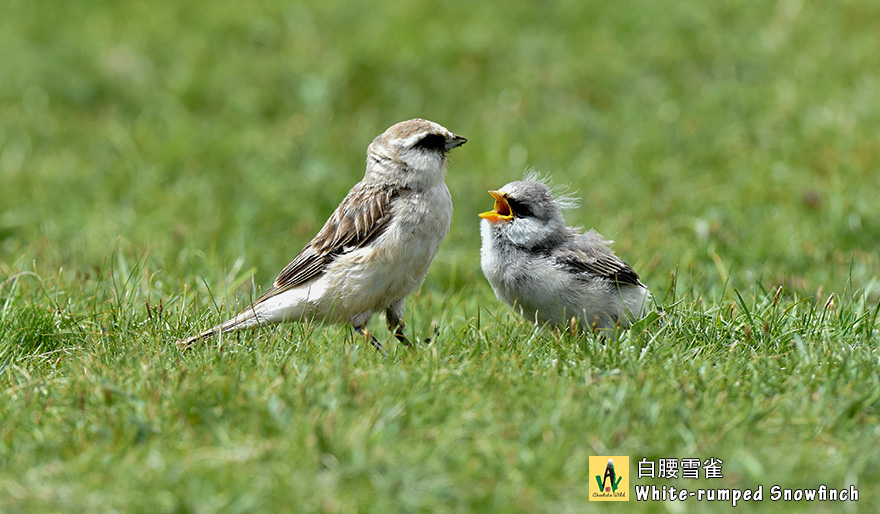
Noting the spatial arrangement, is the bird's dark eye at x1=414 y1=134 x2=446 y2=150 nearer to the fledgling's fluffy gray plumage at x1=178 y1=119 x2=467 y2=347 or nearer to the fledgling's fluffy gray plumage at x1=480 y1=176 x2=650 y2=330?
the fledgling's fluffy gray plumage at x1=178 y1=119 x2=467 y2=347

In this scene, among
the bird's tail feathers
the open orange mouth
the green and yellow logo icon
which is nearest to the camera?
the green and yellow logo icon

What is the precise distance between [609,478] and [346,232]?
284 centimetres

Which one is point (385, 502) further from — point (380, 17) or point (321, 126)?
point (380, 17)

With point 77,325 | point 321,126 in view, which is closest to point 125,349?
point 77,325

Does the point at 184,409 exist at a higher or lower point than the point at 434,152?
lower

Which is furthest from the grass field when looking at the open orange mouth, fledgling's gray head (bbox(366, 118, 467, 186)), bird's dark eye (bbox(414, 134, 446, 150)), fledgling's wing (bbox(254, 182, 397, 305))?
bird's dark eye (bbox(414, 134, 446, 150))

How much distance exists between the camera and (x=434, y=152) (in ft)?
20.9

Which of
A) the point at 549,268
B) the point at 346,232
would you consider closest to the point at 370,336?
the point at 346,232

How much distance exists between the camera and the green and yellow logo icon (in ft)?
13.1

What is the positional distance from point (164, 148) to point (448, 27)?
435cm

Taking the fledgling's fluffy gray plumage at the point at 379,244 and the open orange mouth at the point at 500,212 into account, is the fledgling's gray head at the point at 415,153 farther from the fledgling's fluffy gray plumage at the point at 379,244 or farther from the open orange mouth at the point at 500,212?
the open orange mouth at the point at 500,212

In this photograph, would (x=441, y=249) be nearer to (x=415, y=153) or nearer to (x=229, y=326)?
(x=415, y=153)

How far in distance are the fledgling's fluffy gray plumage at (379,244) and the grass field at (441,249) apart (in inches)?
13.0

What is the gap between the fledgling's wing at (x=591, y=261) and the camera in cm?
604
